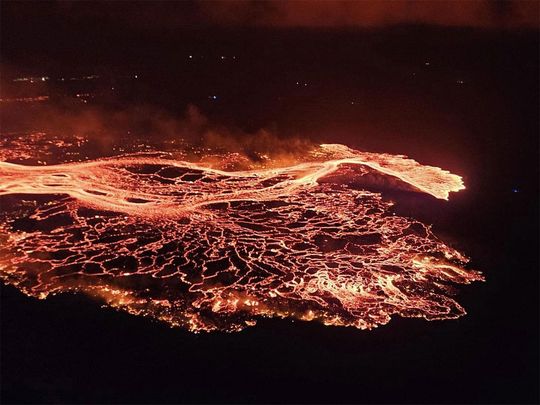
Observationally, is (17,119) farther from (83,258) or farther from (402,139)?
(402,139)

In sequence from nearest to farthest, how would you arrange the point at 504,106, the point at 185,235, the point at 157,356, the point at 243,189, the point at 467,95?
the point at 157,356 → the point at 185,235 → the point at 243,189 → the point at 504,106 → the point at 467,95

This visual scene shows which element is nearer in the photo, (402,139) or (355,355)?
(355,355)

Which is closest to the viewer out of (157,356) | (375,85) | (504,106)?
(157,356)

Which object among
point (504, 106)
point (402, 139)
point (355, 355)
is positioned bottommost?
point (355, 355)

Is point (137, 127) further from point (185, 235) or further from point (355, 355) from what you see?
point (355, 355)

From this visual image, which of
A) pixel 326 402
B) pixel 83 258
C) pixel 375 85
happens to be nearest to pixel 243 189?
pixel 83 258

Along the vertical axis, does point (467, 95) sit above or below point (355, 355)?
above
